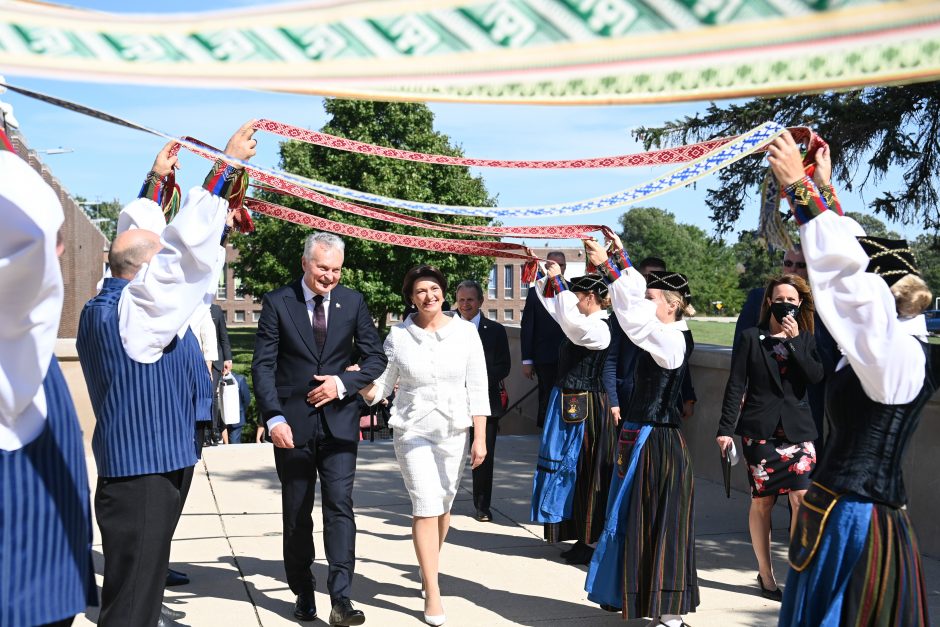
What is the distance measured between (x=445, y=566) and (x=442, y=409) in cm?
156

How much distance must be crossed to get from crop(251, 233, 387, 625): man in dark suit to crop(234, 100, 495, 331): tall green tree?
1047 inches

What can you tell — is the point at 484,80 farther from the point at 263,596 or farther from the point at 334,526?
the point at 263,596

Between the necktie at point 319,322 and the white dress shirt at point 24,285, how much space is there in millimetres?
2740

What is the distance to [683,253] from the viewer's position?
83750 mm

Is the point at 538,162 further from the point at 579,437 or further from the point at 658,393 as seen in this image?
the point at 579,437

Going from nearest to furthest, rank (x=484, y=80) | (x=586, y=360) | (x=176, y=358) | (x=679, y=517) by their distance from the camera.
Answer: (x=484, y=80)
(x=176, y=358)
(x=679, y=517)
(x=586, y=360)

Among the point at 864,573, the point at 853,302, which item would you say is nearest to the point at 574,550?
the point at 864,573

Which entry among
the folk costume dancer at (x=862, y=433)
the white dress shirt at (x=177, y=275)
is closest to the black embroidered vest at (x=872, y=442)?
the folk costume dancer at (x=862, y=433)

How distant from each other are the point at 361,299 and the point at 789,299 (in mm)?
2433

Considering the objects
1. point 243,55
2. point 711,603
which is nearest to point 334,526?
point 711,603

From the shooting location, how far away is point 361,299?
5.26 metres

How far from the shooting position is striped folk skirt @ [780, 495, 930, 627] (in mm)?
2984

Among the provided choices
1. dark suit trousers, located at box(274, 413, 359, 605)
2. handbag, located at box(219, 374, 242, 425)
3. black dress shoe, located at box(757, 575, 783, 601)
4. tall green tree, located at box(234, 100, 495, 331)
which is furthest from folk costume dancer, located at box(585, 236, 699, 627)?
tall green tree, located at box(234, 100, 495, 331)

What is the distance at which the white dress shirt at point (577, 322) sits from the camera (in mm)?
5941
